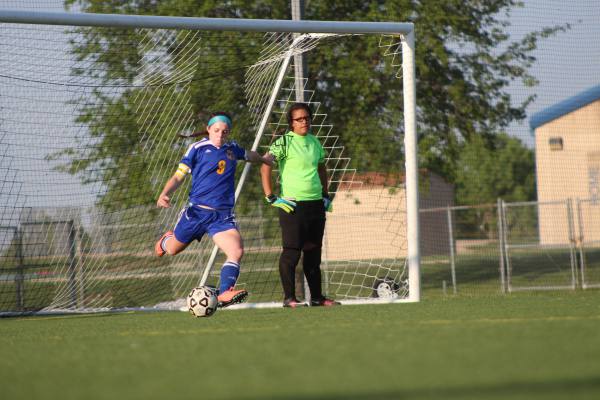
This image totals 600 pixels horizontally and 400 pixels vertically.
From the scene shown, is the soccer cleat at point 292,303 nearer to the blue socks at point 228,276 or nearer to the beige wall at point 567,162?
the blue socks at point 228,276

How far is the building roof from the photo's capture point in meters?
19.3

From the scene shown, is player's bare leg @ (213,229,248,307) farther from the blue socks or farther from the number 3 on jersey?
the number 3 on jersey

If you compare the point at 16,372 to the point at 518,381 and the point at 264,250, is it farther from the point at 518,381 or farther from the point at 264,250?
the point at 264,250

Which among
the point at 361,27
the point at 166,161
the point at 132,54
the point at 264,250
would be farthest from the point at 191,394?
the point at 264,250

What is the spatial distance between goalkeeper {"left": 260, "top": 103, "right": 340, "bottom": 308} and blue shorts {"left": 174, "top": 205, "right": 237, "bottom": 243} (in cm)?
94

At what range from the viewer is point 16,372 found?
13.6 feet

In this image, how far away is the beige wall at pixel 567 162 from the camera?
2338 cm

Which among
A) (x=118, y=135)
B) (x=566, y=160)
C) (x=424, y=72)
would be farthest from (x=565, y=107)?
(x=118, y=135)

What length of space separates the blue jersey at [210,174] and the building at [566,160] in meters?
14.1

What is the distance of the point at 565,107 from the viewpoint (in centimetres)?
2003

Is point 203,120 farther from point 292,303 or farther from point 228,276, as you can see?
point 228,276

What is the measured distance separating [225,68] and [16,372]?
331 inches

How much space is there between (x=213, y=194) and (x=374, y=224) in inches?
878

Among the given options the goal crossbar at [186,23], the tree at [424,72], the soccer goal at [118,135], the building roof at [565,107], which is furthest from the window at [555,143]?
A: the goal crossbar at [186,23]
